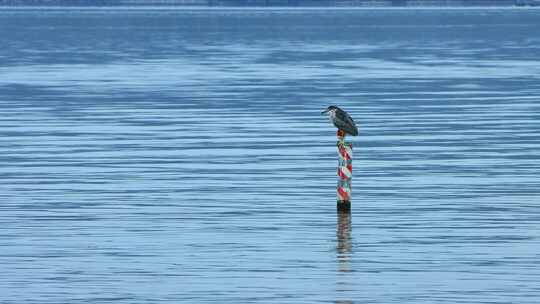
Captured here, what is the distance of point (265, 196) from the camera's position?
1008 inches

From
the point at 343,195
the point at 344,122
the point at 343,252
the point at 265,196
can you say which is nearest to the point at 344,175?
the point at 343,195

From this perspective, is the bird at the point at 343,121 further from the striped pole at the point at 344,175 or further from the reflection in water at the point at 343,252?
the reflection in water at the point at 343,252

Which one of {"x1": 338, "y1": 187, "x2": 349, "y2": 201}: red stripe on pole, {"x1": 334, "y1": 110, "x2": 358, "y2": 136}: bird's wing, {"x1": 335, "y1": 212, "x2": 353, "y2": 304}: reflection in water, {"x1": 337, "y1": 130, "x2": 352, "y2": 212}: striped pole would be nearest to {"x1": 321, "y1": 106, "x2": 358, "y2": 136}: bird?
{"x1": 334, "y1": 110, "x2": 358, "y2": 136}: bird's wing

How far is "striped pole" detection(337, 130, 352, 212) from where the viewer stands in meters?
23.5

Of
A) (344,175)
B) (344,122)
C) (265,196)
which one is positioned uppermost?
(344,122)

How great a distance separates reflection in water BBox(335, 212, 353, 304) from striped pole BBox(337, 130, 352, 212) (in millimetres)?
186

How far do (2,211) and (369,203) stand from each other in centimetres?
404

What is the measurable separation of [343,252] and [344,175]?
3.26 m

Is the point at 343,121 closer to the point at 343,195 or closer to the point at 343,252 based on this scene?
the point at 343,195

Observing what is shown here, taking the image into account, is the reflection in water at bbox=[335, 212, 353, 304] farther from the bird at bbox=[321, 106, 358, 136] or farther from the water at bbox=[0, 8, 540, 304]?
the bird at bbox=[321, 106, 358, 136]

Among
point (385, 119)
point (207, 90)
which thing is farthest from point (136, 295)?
point (207, 90)

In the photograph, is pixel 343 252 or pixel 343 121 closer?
pixel 343 252

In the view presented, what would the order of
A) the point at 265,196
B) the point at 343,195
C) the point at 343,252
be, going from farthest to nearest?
the point at 265,196
the point at 343,195
the point at 343,252

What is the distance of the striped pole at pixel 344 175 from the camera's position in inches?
926
